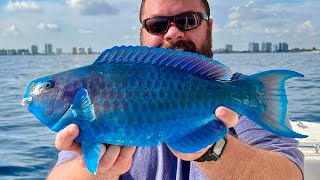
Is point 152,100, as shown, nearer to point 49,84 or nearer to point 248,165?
point 49,84

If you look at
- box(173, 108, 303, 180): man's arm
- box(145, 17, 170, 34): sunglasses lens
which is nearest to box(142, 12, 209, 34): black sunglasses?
box(145, 17, 170, 34): sunglasses lens

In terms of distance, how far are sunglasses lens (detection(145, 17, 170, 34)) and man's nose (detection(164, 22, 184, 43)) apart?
0.06 metres

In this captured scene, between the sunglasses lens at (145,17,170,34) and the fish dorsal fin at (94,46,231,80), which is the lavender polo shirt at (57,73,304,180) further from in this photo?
the fish dorsal fin at (94,46,231,80)

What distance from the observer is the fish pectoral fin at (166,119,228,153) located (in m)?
1.99

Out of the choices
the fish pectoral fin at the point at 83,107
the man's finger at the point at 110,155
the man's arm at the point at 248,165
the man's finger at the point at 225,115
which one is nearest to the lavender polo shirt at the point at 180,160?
the man's arm at the point at 248,165

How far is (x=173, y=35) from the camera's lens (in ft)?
11.6

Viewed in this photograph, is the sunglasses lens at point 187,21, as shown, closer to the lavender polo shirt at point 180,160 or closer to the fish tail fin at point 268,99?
the lavender polo shirt at point 180,160

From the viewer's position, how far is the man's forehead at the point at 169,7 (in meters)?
3.71

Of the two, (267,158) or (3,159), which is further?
(3,159)

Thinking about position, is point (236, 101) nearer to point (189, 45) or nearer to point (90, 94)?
point (90, 94)

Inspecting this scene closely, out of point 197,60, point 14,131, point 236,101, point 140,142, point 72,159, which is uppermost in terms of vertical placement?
point 197,60

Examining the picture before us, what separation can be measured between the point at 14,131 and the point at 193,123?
9.77 meters

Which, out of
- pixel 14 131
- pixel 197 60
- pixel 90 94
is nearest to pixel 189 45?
pixel 197 60

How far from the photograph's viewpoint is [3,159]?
339 inches
